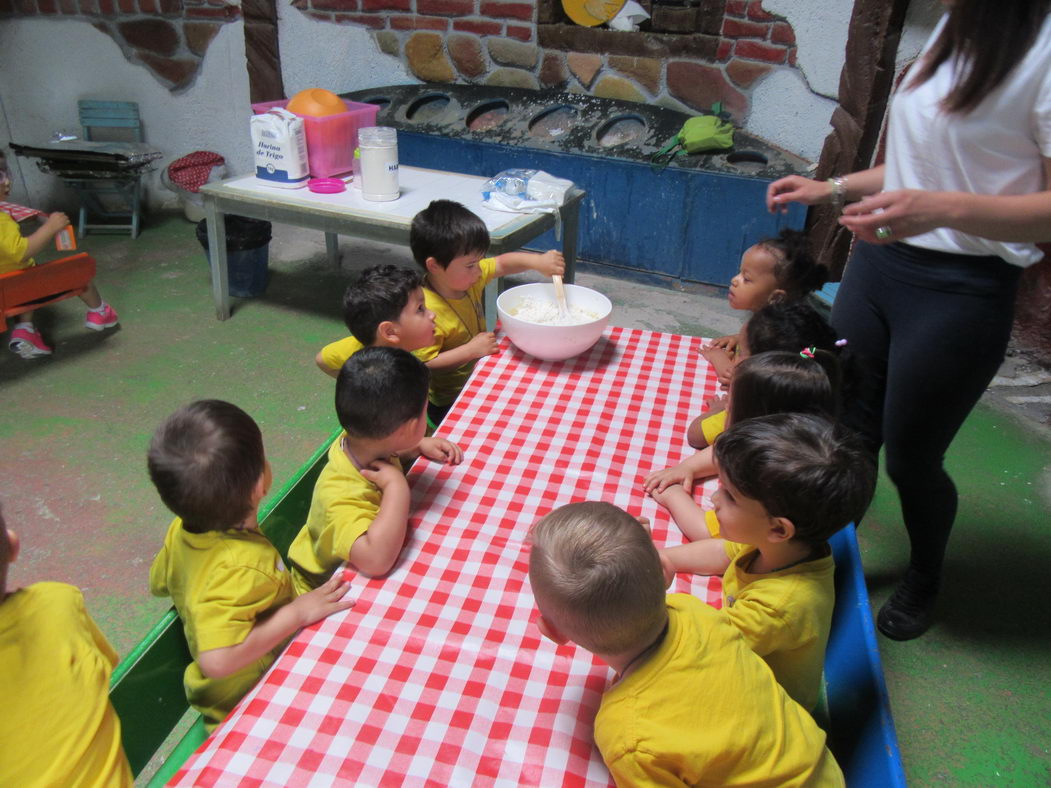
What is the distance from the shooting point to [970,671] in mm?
1947

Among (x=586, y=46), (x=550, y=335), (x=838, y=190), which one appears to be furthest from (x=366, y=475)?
(x=586, y=46)

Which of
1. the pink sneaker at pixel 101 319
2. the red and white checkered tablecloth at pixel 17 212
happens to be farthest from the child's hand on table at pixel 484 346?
the red and white checkered tablecloth at pixel 17 212

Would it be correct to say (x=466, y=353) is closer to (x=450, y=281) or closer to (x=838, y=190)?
(x=450, y=281)

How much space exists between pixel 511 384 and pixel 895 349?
88 cm

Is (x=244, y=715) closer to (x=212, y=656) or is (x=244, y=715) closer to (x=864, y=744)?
(x=212, y=656)

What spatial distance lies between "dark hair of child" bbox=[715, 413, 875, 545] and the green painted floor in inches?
39.4

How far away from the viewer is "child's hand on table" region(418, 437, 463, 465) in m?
1.48

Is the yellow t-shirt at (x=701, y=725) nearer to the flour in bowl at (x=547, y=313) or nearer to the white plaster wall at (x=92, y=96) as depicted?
the flour in bowl at (x=547, y=313)

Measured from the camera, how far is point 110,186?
4707mm

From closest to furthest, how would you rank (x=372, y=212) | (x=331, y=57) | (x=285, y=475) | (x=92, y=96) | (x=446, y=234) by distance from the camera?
(x=446, y=234) < (x=285, y=475) < (x=372, y=212) < (x=331, y=57) < (x=92, y=96)

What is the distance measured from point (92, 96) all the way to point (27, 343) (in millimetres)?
2595

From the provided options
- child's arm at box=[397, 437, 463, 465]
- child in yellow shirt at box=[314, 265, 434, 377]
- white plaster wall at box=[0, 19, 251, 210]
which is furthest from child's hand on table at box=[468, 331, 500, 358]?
white plaster wall at box=[0, 19, 251, 210]

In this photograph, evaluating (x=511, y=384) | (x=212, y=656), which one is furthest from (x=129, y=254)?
(x=212, y=656)

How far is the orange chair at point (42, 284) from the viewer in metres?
2.91
